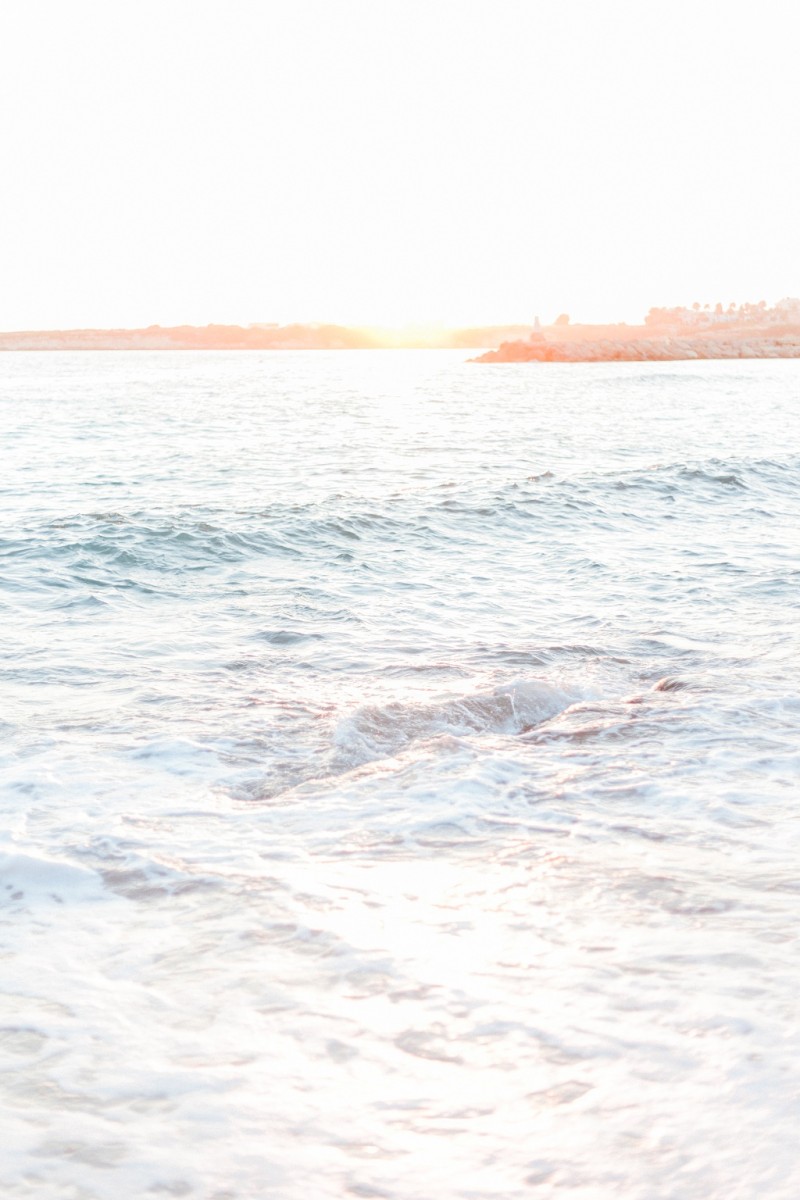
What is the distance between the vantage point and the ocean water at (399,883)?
264cm

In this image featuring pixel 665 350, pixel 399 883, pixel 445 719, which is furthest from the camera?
pixel 665 350

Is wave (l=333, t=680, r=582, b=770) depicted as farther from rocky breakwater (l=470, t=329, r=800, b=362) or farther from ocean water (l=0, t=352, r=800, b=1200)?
rocky breakwater (l=470, t=329, r=800, b=362)

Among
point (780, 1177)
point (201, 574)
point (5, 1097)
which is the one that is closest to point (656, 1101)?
point (780, 1177)

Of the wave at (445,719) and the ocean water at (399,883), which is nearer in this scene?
the ocean water at (399,883)

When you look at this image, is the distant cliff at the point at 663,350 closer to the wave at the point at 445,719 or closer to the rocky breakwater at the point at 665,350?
the rocky breakwater at the point at 665,350

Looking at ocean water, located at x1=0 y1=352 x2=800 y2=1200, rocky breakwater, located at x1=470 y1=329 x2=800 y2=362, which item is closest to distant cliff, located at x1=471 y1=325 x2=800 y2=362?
rocky breakwater, located at x1=470 y1=329 x2=800 y2=362

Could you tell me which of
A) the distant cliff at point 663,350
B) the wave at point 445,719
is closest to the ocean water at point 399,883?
the wave at point 445,719

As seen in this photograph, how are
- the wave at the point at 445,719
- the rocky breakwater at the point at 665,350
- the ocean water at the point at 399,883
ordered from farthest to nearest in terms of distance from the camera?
the rocky breakwater at the point at 665,350
the wave at the point at 445,719
the ocean water at the point at 399,883

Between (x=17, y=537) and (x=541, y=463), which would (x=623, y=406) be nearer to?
(x=541, y=463)

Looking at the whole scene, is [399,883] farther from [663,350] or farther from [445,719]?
[663,350]

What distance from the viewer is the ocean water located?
2.64 metres

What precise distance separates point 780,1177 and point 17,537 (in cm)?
1241

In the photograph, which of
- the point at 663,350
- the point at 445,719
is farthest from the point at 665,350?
the point at 445,719

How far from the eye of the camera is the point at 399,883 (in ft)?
13.2
